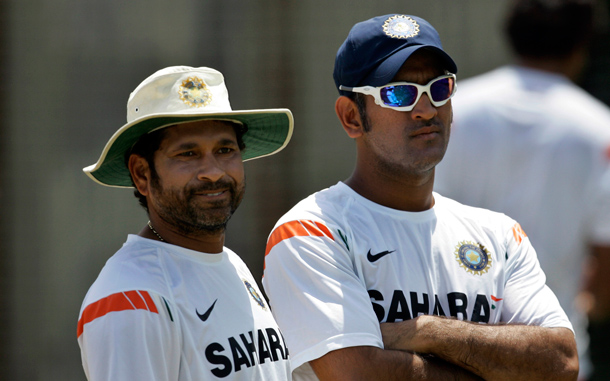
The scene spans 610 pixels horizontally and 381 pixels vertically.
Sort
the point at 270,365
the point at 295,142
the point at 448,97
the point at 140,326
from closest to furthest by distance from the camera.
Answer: the point at 140,326
the point at 270,365
the point at 448,97
the point at 295,142

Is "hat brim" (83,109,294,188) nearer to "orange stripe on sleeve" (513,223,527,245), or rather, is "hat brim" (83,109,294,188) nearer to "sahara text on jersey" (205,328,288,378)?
"sahara text on jersey" (205,328,288,378)

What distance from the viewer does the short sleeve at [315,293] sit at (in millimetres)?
2896

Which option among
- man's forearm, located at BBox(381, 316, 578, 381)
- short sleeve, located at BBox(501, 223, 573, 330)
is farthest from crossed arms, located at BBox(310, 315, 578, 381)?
short sleeve, located at BBox(501, 223, 573, 330)

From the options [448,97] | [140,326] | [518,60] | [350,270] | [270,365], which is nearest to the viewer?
[140,326]

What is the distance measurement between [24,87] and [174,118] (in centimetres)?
510

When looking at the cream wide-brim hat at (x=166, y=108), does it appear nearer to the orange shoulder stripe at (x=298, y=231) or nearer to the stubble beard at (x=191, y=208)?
the stubble beard at (x=191, y=208)

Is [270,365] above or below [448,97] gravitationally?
below

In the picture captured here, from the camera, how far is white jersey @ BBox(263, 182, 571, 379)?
2.94 metres

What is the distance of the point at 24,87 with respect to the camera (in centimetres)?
751

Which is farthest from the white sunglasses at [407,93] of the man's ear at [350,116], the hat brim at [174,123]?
the hat brim at [174,123]

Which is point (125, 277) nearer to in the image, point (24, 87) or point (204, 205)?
point (204, 205)

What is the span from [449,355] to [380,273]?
1.20 ft

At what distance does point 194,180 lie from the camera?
2842 millimetres

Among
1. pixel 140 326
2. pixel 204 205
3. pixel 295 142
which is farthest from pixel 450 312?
pixel 295 142
